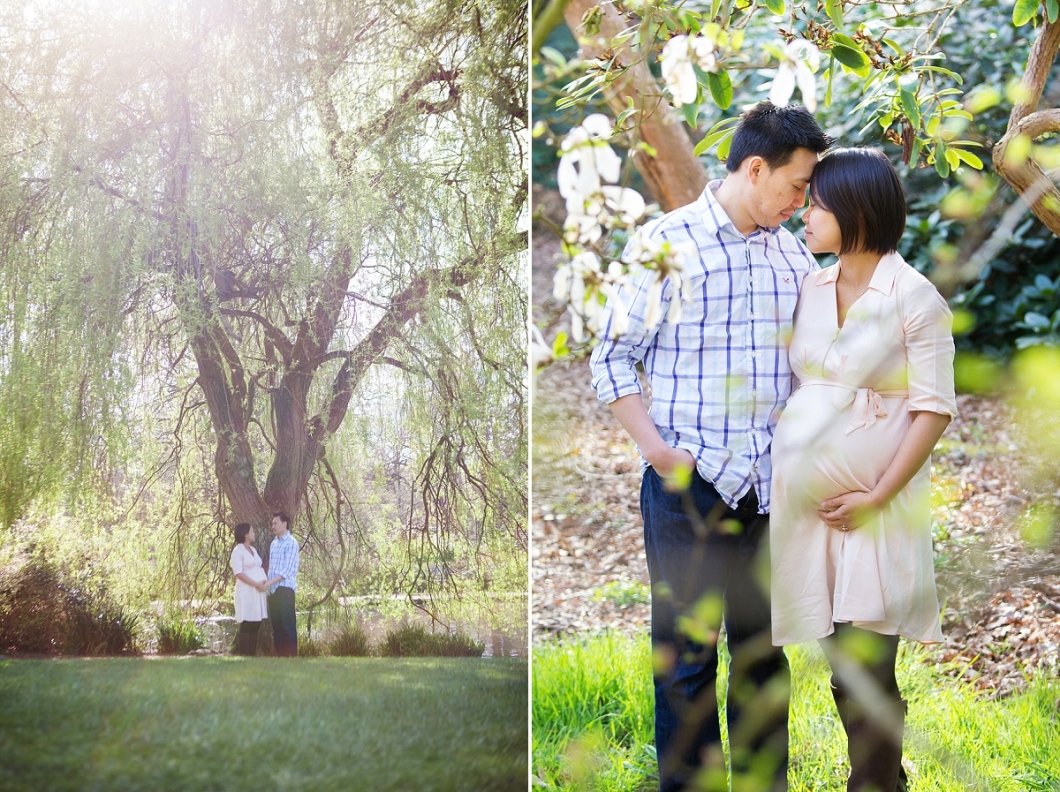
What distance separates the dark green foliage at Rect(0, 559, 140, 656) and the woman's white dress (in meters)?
0.22

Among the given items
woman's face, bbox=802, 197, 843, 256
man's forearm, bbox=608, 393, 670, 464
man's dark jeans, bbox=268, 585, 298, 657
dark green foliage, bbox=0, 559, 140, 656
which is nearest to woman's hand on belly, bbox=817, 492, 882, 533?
man's forearm, bbox=608, 393, 670, 464

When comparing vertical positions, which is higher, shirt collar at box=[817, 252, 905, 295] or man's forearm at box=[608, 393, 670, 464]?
A: shirt collar at box=[817, 252, 905, 295]

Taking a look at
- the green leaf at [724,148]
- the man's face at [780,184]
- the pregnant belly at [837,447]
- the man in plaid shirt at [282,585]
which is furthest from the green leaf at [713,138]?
the man in plaid shirt at [282,585]

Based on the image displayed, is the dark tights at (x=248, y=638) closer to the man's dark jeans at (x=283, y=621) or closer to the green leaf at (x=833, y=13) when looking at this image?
the man's dark jeans at (x=283, y=621)

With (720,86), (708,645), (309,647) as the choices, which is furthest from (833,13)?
(309,647)

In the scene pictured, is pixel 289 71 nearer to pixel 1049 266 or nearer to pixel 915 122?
pixel 915 122

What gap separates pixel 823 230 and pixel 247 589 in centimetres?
135

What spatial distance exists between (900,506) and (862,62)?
2.65 ft

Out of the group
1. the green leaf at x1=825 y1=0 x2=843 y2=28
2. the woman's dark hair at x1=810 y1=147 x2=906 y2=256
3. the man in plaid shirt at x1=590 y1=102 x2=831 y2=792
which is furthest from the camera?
the man in plaid shirt at x1=590 y1=102 x2=831 y2=792

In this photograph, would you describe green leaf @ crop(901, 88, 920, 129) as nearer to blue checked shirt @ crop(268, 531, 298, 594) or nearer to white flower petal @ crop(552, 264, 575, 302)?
white flower petal @ crop(552, 264, 575, 302)

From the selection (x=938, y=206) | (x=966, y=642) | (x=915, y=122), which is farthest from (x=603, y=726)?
(x=938, y=206)

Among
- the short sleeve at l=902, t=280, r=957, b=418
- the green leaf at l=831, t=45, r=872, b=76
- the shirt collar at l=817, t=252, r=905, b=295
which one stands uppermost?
the green leaf at l=831, t=45, r=872, b=76

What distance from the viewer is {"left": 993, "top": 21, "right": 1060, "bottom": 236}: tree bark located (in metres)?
1.62

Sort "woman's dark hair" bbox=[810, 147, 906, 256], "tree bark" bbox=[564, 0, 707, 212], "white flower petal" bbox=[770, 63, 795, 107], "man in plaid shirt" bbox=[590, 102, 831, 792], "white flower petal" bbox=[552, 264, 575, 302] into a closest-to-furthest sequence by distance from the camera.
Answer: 1. "white flower petal" bbox=[552, 264, 575, 302]
2. "white flower petal" bbox=[770, 63, 795, 107]
3. "woman's dark hair" bbox=[810, 147, 906, 256]
4. "man in plaid shirt" bbox=[590, 102, 831, 792]
5. "tree bark" bbox=[564, 0, 707, 212]
